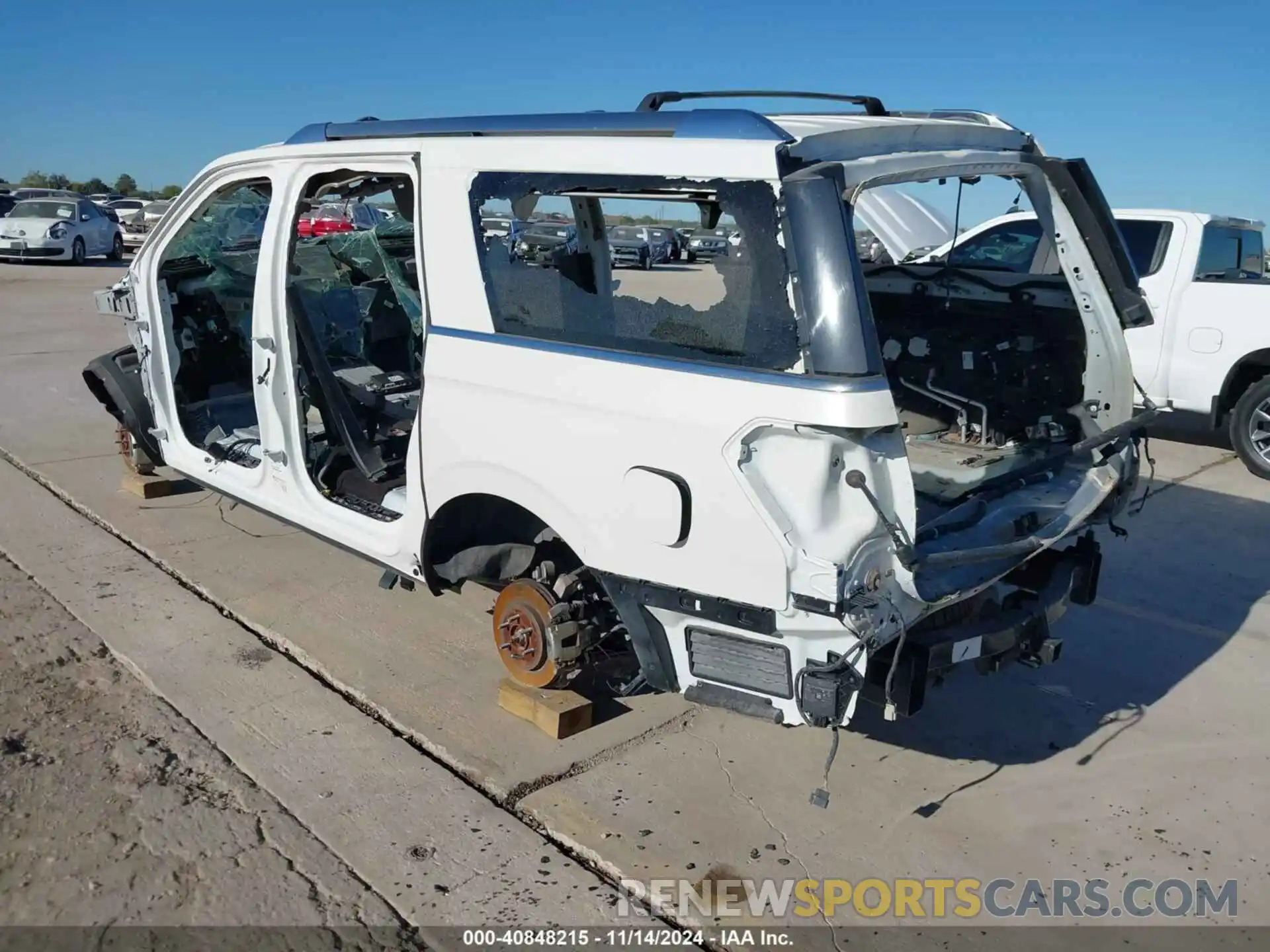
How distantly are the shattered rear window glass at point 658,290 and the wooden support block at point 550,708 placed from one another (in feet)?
4.31

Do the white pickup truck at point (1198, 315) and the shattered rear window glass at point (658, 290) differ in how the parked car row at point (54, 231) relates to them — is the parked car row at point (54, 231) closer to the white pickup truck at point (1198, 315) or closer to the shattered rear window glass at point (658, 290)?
the white pickup truck at point (1198, 315)

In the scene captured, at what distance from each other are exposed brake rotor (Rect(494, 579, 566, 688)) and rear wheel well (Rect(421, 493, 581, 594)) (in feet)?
0.35

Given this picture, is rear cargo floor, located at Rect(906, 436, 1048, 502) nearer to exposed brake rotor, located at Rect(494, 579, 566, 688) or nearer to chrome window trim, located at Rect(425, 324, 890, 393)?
chrome window trim, located at Rect(425, 324, 890, 393)

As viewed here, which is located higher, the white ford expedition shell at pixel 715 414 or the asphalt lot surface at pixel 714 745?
the white ford expedition shell at pixel 715 414

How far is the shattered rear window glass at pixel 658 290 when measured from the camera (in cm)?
268

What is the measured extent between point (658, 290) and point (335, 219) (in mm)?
3514

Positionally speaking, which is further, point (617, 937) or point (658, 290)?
point (658, 290)

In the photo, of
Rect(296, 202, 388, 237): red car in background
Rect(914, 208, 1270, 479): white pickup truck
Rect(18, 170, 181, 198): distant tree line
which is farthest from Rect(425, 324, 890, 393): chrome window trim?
Rect(18, 170, 181, 198): distant tree line

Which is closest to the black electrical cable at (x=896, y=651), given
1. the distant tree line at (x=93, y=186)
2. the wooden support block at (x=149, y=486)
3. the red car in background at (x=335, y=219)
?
the red car in background at (x=335, y=219)

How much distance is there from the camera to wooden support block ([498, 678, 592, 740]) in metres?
3.61

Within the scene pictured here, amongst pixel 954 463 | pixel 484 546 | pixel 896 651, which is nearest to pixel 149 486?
pixel 484 546

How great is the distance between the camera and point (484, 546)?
3.71 meters

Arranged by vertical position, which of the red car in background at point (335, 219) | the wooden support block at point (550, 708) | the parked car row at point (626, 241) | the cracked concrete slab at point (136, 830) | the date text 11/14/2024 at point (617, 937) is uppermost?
the red car in background at point (335, 219)

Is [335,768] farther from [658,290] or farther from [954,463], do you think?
[954,463]
